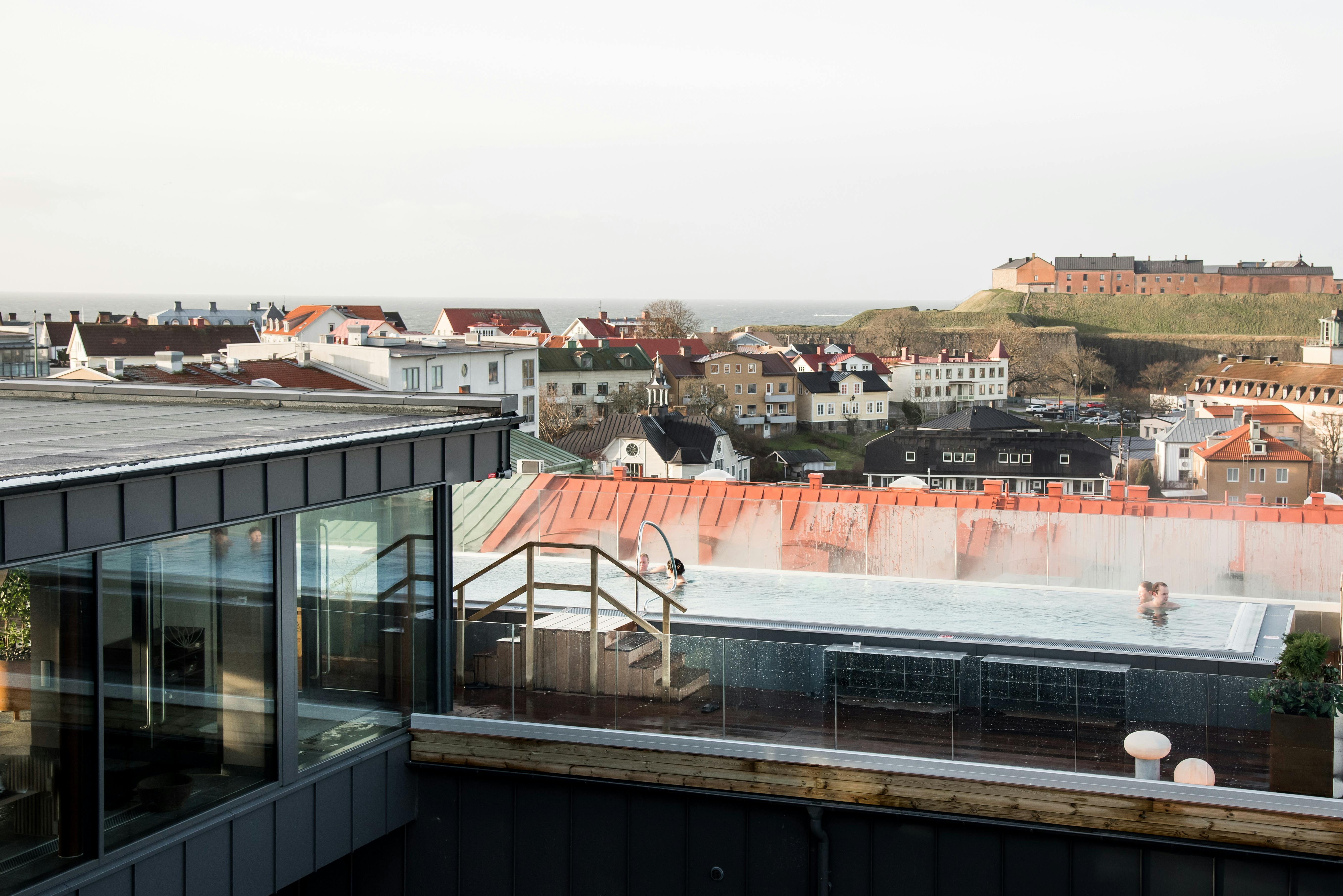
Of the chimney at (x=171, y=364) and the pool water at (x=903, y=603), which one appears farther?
the chimney at (x=171, y=364)

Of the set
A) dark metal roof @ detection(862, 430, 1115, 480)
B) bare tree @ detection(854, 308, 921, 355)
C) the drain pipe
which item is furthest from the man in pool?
bare tree @ detection(854, 308, 921, 355)

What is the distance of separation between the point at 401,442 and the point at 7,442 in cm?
221

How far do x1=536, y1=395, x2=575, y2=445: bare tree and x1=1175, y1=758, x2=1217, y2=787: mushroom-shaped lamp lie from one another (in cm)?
6657

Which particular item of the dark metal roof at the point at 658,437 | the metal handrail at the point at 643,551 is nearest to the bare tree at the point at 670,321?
the dark metal roof at the point at 658,437

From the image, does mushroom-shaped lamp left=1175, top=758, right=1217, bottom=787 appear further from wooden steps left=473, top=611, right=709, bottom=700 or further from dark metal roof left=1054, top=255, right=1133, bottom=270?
dark metal roof left=1054, top=255, right=1133, bottom=270

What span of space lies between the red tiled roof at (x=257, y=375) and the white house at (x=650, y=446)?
65.5 feet

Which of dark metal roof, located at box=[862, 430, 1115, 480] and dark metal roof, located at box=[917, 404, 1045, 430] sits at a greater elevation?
dark metal roof, located at box=[917, 404, 1045, 430]

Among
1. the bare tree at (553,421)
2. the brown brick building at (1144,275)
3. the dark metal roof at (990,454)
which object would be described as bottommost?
the dark metal roof at (990,454)

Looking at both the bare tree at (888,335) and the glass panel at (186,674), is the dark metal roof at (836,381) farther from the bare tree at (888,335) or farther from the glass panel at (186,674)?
the glass panel at (186,674)

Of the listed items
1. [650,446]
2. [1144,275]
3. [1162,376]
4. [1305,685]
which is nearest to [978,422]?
[650,446]

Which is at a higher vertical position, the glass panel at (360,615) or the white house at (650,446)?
the glass panel at (360,615)

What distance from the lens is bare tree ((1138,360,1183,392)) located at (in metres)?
139

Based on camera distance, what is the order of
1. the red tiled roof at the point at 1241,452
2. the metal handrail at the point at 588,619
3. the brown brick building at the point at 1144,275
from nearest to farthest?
the metal handrail at the point at 588,619 < the red tiled roof at the point at 1241,452 < the brown brick building at the point at 1144,275

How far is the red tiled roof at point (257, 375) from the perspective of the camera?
140 feet
